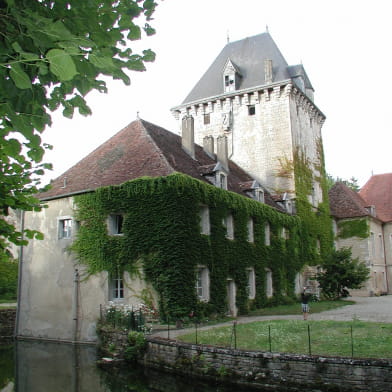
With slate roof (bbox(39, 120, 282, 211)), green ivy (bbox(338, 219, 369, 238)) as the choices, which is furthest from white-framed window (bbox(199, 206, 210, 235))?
green ivy (bbox(338, 219, 369, 238))

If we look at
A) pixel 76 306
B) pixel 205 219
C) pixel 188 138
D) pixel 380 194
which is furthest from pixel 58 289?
pixel 380 194

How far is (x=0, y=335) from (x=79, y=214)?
7073 millimetres

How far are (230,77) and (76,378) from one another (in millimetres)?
25002

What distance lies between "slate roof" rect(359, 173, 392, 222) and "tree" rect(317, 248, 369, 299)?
616 inches

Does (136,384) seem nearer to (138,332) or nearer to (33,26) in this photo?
(138,332)

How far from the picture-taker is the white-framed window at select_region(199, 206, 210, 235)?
66.0 feet

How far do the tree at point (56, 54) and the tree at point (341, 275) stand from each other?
25602mm

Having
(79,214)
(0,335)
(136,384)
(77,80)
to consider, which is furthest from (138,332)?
(77,80)

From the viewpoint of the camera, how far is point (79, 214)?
64.0 feet

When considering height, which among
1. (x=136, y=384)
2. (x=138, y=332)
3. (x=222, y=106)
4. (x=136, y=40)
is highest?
(x=222, y=106)

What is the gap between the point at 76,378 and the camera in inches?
483

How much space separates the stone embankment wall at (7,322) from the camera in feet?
68.4

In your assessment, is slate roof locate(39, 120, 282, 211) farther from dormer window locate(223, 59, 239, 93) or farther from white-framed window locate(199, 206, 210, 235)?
dormer window locate(223, 59, 239, 93)

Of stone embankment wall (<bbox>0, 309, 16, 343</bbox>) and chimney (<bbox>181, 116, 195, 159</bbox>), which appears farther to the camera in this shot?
chimney (<bbox>181, 116, 195, 159</bbox>)
